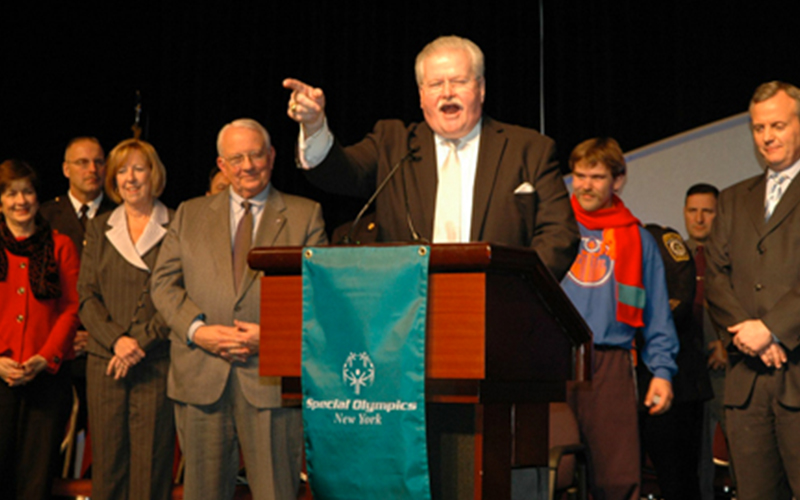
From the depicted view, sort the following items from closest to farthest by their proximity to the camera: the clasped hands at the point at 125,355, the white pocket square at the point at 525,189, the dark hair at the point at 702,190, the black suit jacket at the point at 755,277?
the white pocket square at the point at 525,189 → the black suit jacket at the point at 755,277 → the clasped hands at the point at 125,355 → the dark hair at the point at 702,190

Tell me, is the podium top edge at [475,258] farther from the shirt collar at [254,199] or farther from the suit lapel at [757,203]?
the suit lapel at [757,203]

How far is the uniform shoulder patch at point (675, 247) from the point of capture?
14.2 feet

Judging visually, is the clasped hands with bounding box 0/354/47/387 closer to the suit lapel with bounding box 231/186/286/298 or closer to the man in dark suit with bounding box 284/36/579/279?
the suit lapel with bounding box 231/186/286/298

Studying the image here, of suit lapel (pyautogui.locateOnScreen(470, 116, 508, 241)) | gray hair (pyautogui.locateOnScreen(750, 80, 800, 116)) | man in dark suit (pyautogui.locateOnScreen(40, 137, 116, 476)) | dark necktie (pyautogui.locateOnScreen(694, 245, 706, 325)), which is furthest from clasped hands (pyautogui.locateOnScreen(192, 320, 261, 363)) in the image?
dark necktie (pyautogui.locateOnScreen(694, 245, 706, 325))

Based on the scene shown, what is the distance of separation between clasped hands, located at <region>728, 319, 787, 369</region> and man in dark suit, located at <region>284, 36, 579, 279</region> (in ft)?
4.03

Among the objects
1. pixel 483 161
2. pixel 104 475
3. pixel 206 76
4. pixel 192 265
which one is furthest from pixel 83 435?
pixel 483 161

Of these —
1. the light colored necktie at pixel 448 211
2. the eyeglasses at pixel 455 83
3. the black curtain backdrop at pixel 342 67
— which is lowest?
the light colored necktie at pixel 448 211

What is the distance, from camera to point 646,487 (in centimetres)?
475

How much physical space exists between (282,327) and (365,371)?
0.24m

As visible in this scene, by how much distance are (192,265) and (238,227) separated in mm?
222

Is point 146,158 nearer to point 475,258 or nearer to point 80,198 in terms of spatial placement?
point 80,198

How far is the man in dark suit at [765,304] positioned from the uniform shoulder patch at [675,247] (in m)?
0.79

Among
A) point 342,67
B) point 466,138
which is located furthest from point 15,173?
point 466,138

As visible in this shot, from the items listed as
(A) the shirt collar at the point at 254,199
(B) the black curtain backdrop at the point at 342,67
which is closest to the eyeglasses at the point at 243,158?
(A) the shirt collar at the point at 254,199
